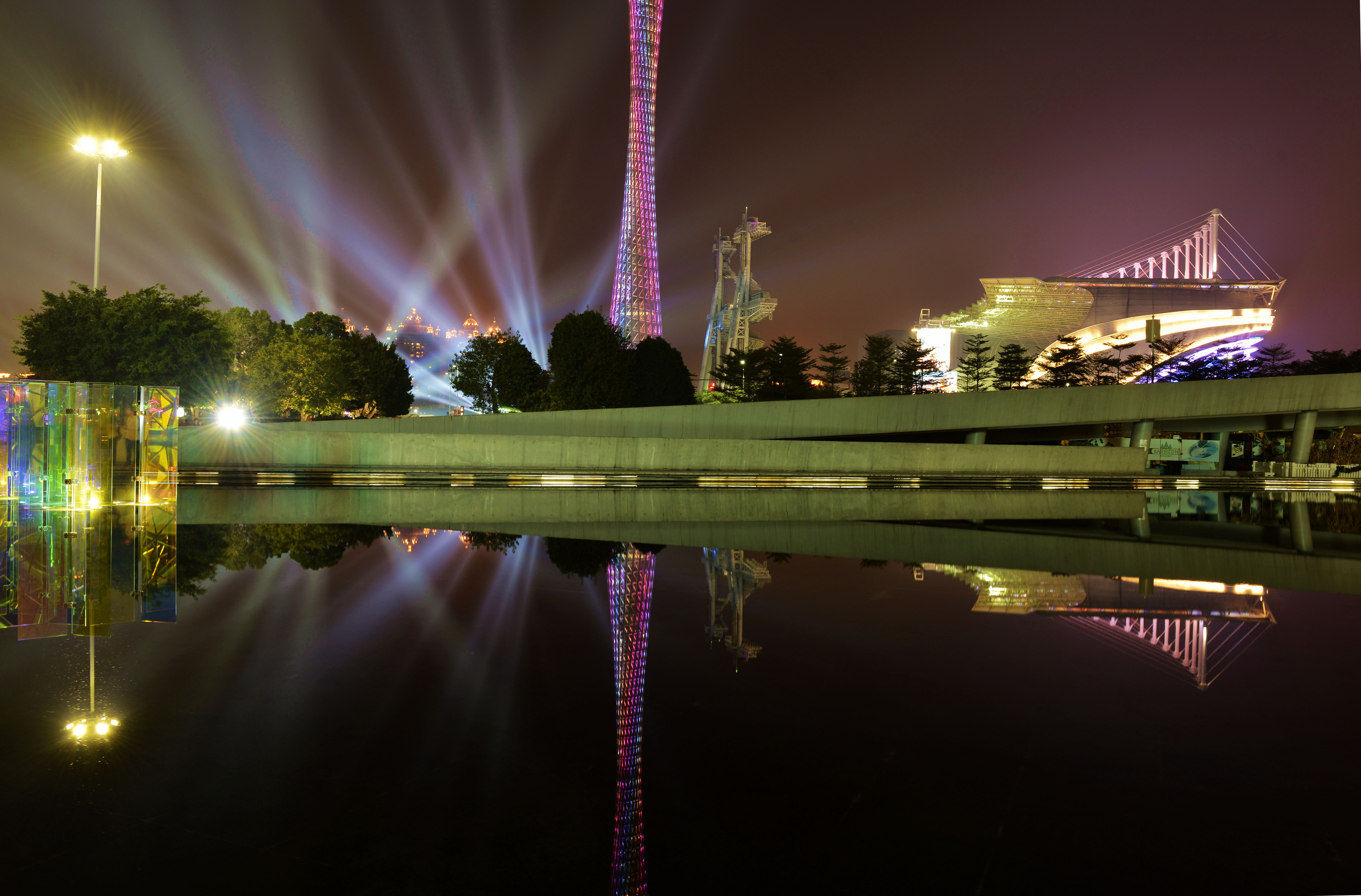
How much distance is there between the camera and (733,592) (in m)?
6.34

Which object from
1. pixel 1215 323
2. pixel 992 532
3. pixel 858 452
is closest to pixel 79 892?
pixel 992 532

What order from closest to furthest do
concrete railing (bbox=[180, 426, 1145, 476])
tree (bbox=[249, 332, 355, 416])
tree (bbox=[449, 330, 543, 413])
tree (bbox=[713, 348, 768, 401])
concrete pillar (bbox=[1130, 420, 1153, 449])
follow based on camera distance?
concrete railing (bbox=[180, 426, 1145, 476]) → concrete pillar (bbox=[1130, 420, 1153, 449]) → tree (bbox=[713, 348, 768, 401]) → tree (bbox=[249, 332, 355, 416]) → tree (bbox=[449, 330, 543, 413])

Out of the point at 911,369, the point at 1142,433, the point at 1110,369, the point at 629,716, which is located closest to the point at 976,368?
the point at 1110,369

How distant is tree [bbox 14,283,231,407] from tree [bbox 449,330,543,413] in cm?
1984

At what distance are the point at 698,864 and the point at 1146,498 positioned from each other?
19.3 m

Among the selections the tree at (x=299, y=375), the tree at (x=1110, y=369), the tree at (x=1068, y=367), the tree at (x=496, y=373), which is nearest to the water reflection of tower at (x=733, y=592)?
the tree at (x=1110, y=369)

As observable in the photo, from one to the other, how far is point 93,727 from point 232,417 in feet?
94.4

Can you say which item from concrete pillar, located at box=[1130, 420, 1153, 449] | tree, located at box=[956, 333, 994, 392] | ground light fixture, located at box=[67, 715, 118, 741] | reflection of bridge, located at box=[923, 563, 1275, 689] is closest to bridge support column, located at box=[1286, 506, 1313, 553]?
reflection of bridge, located at box=[923, 563, 1275, 689]

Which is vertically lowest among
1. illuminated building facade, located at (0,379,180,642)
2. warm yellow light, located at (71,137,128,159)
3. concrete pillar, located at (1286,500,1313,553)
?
concrete pillar, located at (1286,500,1313,553)

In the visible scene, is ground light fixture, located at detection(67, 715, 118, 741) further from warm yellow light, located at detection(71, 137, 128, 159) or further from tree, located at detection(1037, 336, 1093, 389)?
tree, located at detection(1037, 336, 1093, 389)

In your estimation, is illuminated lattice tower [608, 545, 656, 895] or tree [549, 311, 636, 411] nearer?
illuminated lattice tower [608, 545, 656, 895]

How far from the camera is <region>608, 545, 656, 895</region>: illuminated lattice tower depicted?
227 cm

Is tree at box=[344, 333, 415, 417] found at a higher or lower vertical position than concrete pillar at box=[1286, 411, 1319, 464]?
higher

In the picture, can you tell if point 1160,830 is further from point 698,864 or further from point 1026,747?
point 698,864
